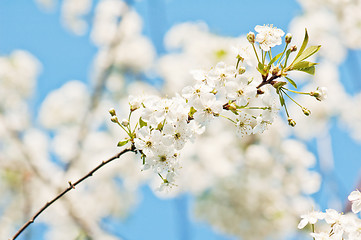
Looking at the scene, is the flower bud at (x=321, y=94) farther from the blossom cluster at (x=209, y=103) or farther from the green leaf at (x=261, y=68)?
the green leaf at (x=261, y=68)

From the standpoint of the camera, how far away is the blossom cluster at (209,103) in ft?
5.41

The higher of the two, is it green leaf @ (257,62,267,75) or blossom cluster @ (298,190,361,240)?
green leaf @ (257,62,267,75)

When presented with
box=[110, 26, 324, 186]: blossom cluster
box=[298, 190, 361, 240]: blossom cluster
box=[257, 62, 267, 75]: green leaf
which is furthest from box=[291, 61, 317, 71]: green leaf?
box=[298, 190, 361, 240]: blossom cluster

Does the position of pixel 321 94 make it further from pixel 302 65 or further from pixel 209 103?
pixel 209 103

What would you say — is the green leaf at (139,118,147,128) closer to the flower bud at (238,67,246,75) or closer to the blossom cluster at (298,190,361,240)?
the flower bud at (238,67,246,75)

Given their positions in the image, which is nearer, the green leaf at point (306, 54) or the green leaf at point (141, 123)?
the green leaf at point (306, 54)

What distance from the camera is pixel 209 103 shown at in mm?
1646

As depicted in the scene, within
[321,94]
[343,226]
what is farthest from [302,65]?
[343,226]

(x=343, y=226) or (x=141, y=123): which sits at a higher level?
(x=141, y=123)

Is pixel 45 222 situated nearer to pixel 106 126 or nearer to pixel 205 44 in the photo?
pixel 106 126

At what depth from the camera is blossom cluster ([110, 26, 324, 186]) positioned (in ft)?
5.41

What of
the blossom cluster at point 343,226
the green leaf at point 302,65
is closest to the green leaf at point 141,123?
the green leaf at point 302,65

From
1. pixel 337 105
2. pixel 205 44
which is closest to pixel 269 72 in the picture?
pixel 205 44

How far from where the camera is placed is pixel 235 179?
604 cm
